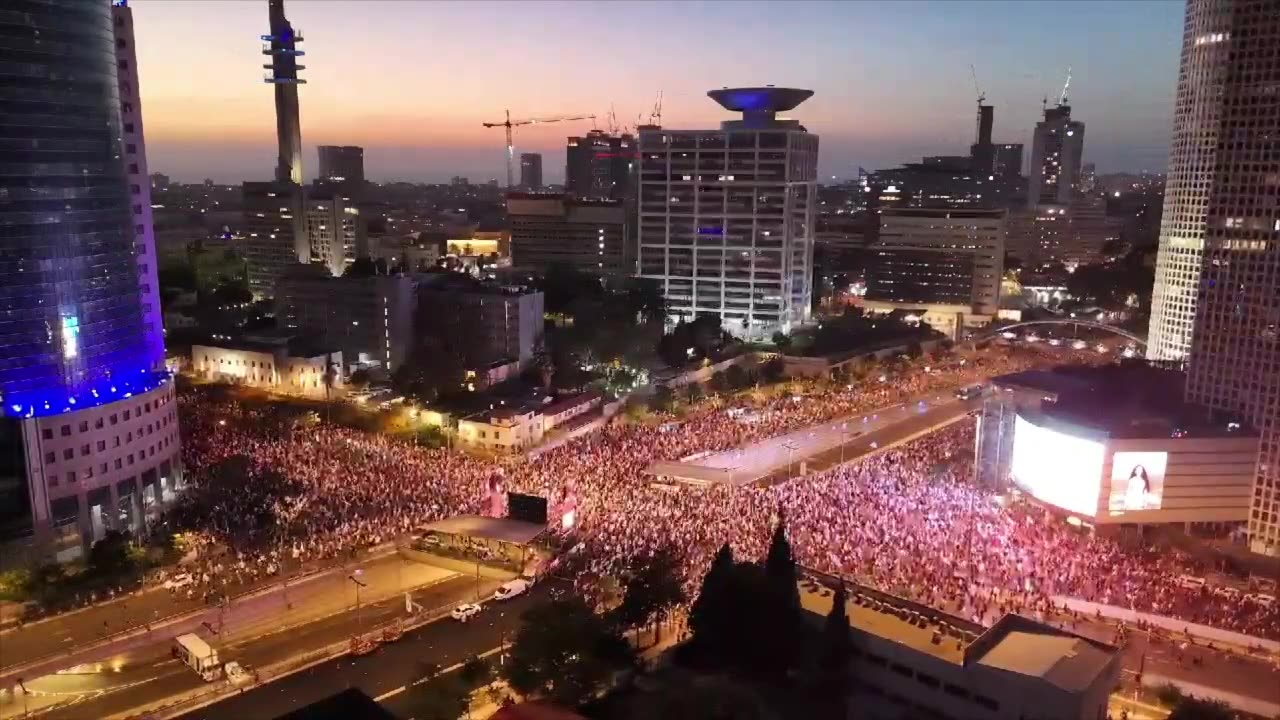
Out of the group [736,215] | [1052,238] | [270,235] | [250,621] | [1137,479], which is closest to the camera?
[250,621]

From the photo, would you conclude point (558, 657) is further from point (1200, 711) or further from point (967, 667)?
point (1200, 711)

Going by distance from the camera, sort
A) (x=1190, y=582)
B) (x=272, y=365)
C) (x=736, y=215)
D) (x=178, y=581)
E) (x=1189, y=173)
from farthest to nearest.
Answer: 1. (x=736, y=215)
2. (x=272, y=365)
3. (x=1189, y=173)
4. (x=1190, y=582)
5. (x=178, y=581)

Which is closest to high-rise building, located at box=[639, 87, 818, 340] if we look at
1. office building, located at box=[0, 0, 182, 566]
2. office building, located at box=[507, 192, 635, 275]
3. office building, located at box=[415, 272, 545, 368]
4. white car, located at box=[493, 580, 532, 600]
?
office building, located at box=[507, 192, 635, 275]

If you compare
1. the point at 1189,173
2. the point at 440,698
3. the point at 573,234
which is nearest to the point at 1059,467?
the point at 440,698

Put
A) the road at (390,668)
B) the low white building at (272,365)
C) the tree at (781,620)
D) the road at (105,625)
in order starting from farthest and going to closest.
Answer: the low white building at (272,365)
the road at (105,625)
the tree at (781,620)
the road at (390,668)

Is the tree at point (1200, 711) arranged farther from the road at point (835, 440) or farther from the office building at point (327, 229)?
the office building at point (327, 229)

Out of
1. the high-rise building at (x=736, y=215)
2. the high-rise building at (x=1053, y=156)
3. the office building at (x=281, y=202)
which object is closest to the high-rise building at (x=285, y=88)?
the office building at (x=281, y=202)

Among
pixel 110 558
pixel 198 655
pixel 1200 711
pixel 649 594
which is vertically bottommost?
pixel 198 655
